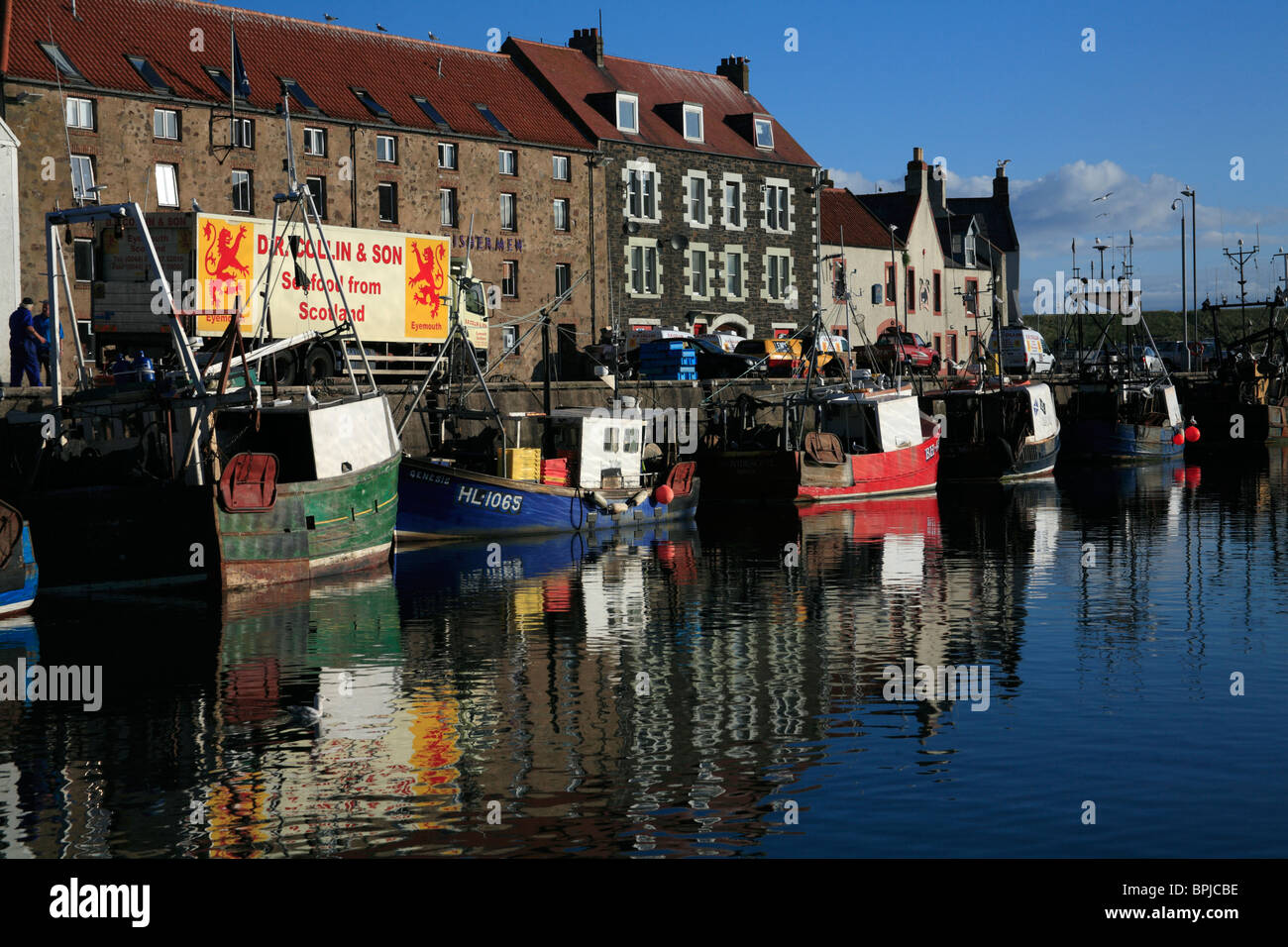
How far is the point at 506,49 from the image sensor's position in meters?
65.1

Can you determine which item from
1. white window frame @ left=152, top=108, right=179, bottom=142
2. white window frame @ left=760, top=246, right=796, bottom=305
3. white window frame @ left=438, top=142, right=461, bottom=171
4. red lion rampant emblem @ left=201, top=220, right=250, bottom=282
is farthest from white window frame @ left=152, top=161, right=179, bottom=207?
white window frame @ left=760, top=246, right=796, bottom=305

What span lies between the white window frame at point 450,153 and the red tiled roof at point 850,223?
23989 mm

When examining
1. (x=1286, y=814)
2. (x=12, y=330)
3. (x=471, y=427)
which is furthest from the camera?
(x=471, y=427)

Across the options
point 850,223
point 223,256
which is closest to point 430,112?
point 223,256

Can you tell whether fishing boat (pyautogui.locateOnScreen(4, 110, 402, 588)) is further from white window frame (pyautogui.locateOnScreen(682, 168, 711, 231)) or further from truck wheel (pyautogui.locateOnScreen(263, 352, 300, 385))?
white window frame (pyautogui.locateOnScreen(682, 168, 711, 231))

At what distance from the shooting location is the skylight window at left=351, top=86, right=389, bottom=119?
55.1 meters

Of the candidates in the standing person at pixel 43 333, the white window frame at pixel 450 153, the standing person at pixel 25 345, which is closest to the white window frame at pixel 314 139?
the white window frame at pixel 450 153

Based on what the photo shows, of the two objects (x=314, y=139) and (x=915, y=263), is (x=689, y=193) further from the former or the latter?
(x=915, y=263)

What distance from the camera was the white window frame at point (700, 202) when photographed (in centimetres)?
6562
